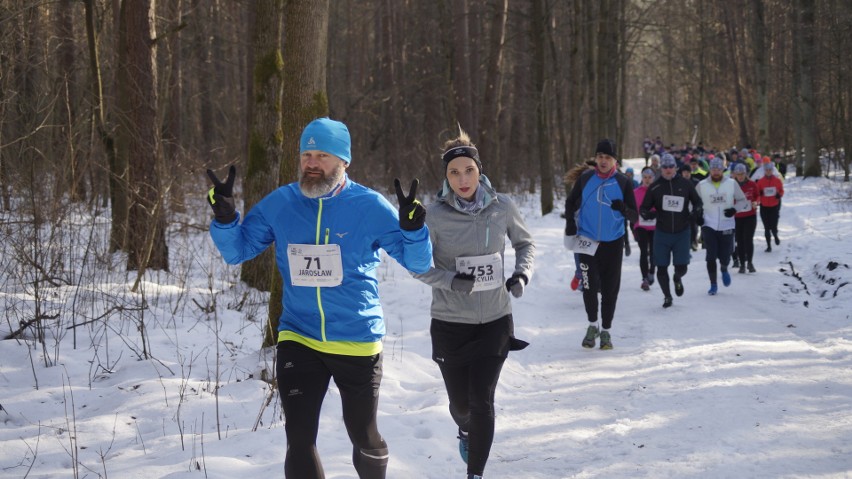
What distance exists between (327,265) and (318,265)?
0.14ft

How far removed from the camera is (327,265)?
3525mm

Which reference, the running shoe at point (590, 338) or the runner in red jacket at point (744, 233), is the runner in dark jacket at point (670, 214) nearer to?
the running shoe at point (590, 338)

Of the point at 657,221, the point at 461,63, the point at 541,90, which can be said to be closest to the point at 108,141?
the point at 657,221

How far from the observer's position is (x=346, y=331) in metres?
3.55

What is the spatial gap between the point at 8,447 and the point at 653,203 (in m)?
8.43

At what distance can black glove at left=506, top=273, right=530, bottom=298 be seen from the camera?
14.5 feet

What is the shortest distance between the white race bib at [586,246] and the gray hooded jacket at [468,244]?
353 cm

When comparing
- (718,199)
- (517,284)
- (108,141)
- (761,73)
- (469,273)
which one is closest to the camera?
(517,284)

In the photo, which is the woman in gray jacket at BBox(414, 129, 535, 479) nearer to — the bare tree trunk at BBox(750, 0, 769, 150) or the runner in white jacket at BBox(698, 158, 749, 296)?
the runner in white jacket at BBox(698, 158, 749, 296)

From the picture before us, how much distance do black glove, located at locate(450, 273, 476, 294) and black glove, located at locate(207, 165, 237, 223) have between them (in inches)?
53.5

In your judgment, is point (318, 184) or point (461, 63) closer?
point (318, 184)

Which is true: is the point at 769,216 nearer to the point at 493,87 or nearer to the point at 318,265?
the point at 493,87

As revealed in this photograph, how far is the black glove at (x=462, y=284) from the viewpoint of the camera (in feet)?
14.0

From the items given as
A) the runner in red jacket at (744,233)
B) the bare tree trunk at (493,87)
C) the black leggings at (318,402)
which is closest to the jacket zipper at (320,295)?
the black leggings at (318,402)
